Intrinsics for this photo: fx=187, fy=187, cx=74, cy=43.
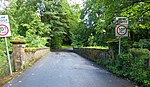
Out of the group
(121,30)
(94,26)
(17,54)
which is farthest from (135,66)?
(94,26)

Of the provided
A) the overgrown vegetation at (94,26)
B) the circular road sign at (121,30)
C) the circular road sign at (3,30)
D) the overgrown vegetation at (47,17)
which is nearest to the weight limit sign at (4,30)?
the circular road sign at (3,30)

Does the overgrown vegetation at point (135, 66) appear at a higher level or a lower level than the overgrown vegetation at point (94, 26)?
lower

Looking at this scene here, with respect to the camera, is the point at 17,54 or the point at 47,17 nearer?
the point at 17,54

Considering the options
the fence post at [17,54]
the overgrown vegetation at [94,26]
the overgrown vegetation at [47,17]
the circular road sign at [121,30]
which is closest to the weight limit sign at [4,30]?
the fence post at [17,54]

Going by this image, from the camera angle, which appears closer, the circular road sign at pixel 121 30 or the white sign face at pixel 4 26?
the white sign face at pixel 4 26

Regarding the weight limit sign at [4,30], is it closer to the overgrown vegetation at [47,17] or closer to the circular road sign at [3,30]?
the circular road sign at [3,30]

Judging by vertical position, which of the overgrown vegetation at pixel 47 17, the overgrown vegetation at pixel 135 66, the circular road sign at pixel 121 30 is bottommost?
the overgrown vegetation at pixel 135 66

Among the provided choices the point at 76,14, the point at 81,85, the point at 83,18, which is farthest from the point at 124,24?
the point at 76,14

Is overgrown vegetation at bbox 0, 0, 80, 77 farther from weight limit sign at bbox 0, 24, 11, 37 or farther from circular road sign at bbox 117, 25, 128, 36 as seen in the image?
circular road sign at bbox 117, 25, 128, 36

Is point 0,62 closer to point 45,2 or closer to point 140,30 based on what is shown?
point 140,30

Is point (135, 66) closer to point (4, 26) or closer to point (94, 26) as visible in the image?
point (4, 26)

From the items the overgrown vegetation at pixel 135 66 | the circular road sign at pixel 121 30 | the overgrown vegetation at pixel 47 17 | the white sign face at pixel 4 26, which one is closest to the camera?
the overgrown vegetation at pixel 135 66

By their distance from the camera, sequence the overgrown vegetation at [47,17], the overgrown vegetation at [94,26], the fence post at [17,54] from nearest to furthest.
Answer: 1. the overgrown vegetation at [94,26]
2. the fence post at [17,54]
3. the overgrown vegetation at [47,17]

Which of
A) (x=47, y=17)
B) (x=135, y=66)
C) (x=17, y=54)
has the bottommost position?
(x=135, y=66)
